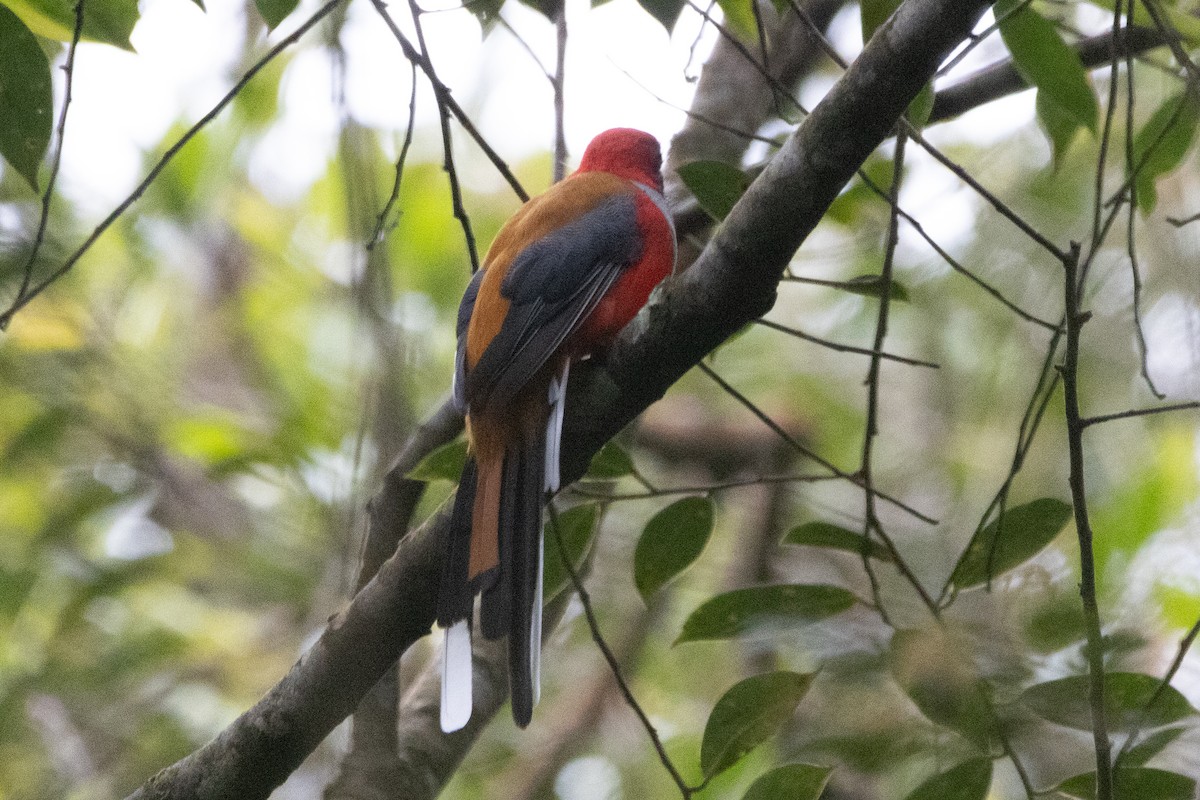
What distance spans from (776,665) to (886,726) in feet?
7.59

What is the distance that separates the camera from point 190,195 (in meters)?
5.86

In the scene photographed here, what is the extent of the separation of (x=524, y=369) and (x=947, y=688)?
45.3 inches

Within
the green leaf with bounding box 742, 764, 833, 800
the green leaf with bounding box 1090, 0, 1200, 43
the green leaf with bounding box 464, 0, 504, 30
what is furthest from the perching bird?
the green leaf with bounding box 1090, 0, 1200, 43

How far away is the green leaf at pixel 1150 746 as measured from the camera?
2047mm

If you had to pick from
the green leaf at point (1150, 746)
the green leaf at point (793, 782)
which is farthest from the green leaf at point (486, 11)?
the green leaf at point (1150, 746)

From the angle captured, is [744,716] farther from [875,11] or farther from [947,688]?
[875,11]

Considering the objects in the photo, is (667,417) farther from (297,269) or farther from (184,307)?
(184,307)

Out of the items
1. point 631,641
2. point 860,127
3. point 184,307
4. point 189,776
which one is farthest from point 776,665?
point 184,307

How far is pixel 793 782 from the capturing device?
2.28m

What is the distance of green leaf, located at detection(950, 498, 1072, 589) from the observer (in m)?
2.42

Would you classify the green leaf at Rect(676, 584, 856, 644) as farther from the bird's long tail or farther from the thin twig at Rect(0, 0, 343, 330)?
the thin twig at Rect(0, 0, 343, 330)

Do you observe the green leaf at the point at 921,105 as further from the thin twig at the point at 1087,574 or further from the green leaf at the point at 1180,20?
the green leaf at the point at 1180,20

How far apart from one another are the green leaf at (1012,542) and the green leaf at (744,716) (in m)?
0.41

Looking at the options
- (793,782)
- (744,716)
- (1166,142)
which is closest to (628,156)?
(1166,142)
